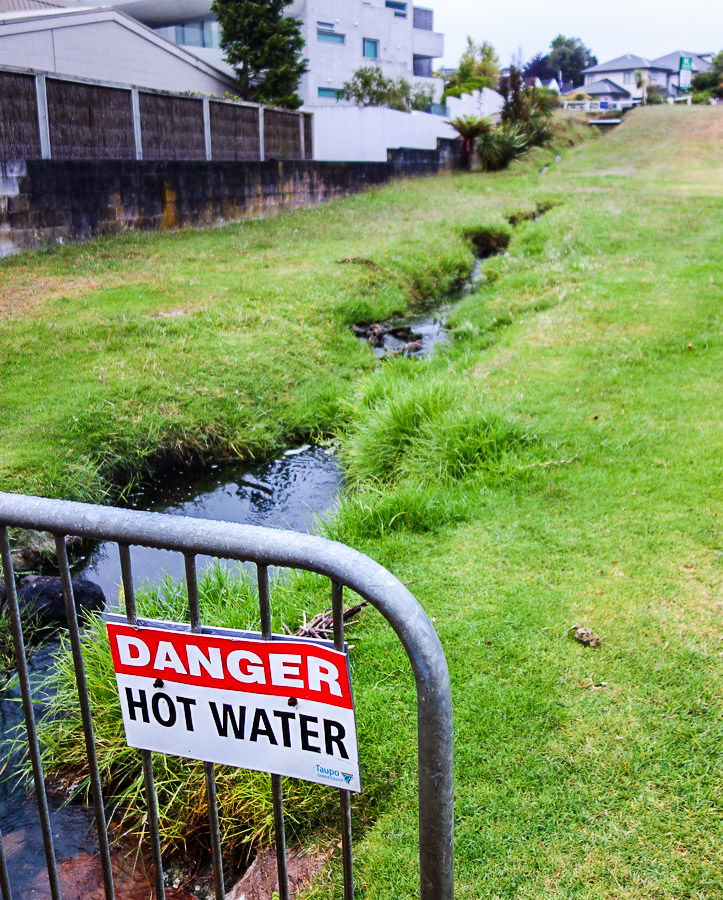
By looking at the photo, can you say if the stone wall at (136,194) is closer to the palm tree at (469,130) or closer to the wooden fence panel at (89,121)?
the wooden fence panel at (89,121)

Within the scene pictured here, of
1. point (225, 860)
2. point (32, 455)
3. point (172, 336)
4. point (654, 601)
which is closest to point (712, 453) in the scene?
point (654, 601)

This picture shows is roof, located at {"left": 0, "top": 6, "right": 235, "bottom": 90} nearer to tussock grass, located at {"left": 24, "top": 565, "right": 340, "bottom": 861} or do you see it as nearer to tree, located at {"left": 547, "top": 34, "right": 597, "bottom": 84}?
tussock grass, located at {"left": 24, "top": 565, "right": 340, "bottom": 861}

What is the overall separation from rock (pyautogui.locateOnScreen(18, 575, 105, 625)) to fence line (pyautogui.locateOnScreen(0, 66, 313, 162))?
7.82 meters

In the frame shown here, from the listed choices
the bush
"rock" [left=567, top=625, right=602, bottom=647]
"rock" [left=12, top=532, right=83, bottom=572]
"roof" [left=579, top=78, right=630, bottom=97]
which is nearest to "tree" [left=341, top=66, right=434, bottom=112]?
the bush

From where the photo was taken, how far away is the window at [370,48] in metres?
39.7

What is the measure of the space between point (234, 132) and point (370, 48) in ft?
84.4

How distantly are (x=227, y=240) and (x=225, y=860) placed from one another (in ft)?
37.9

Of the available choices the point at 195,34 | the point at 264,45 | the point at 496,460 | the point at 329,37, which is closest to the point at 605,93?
the point at 329,37

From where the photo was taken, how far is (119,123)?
13844mm

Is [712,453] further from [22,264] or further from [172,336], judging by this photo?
[22,264]

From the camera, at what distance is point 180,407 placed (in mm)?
7105

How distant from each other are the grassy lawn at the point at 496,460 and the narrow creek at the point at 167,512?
0.26 meters

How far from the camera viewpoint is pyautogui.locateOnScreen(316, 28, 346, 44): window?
36.4m

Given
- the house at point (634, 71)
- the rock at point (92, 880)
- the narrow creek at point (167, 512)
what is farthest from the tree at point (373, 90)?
the house at point (634, 71)
